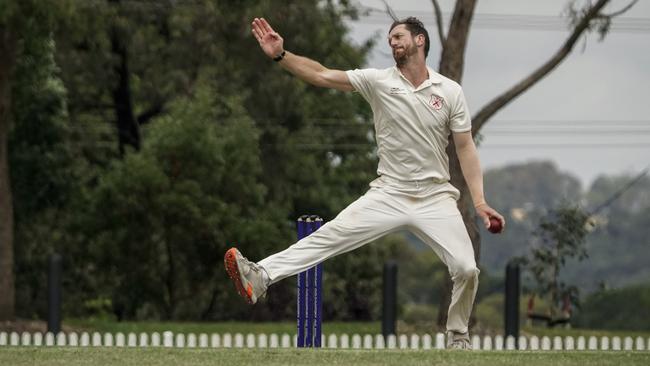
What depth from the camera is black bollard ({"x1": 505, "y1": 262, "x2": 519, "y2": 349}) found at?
20.1 metres

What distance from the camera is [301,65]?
10.2 metres

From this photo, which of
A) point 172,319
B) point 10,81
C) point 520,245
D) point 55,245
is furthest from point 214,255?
point 520,245

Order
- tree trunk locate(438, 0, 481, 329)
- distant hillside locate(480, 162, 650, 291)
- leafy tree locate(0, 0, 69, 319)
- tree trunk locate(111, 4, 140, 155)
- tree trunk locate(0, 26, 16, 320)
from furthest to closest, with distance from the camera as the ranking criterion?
distant hillside locate(480, 162, 650, 291)
tree trunk locate(111, 4, 140, 155)
tree trunk locate(0, 26, 16, 320)
leafy tree locate(0, 0, 69, 319)
tree trunk locate(438, 0, 481, 329)

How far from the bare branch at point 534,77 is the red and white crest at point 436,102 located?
1205 cm

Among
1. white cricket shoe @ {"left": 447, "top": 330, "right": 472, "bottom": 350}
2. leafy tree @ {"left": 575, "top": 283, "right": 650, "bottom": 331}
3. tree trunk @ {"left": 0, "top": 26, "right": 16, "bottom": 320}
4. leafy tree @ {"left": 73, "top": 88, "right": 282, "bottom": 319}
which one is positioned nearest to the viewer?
white cricket shoe @ {"left": 447, "top": 330, "right": 472, "bottom": 350}

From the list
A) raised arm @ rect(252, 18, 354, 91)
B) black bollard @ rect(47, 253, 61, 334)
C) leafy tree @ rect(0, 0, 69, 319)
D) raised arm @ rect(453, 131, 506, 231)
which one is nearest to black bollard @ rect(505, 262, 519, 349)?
black bollard @ rect(47, 253, 61, 334)

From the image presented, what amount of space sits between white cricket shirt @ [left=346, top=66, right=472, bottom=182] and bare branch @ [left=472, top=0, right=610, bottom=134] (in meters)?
12.0

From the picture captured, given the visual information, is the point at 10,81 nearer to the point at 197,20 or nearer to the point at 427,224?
the point at 197,20

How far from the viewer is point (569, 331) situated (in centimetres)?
2367

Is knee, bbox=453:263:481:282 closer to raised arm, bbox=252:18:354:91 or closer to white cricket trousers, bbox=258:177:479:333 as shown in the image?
white cricket trousers, bbox=258:177:479:333

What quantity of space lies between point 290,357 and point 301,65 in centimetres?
192

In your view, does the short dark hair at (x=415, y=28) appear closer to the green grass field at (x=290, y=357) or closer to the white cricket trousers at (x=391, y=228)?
the white cricket trousers at (x=391, y=228)

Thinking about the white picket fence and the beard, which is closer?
the beard

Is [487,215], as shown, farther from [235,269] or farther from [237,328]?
[237,328]
